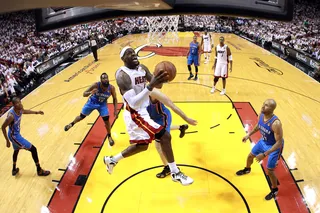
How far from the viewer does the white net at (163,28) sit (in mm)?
14344

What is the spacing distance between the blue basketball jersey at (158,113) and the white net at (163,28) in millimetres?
7975

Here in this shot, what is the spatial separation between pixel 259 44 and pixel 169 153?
675 inches

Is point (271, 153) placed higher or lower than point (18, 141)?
higher

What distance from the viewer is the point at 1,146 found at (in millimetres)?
6562

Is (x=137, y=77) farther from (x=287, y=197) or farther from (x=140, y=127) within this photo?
(x=287, y=197)

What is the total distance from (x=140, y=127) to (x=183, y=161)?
78.4 inches

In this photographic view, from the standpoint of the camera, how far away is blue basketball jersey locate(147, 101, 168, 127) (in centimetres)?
460

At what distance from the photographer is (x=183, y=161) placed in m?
5.59

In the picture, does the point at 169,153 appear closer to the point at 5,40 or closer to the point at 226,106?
the point at 226,106

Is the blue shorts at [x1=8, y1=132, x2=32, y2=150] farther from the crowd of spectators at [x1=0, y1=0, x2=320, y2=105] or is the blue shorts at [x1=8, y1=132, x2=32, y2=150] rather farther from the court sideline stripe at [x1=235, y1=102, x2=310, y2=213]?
the crowd of spectators at [x1=0, y1=0, x2=320, y2=105]

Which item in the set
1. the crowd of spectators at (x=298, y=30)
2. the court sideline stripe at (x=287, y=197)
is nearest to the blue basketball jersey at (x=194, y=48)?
the court sideline stripe at (x=287, y=197)

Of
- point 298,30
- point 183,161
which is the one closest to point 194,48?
point 183,161

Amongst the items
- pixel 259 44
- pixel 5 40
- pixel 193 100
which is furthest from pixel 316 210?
pixel 5 40

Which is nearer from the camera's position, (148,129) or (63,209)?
(148,129)
